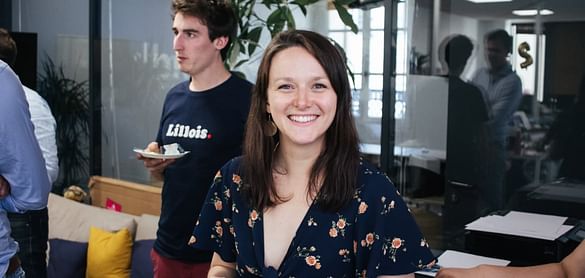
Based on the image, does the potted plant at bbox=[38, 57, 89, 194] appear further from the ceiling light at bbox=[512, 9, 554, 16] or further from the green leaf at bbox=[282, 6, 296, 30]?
the ceiling light at bbox=[512, 9, 554, 16]

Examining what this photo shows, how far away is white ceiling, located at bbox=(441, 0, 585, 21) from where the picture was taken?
295cm

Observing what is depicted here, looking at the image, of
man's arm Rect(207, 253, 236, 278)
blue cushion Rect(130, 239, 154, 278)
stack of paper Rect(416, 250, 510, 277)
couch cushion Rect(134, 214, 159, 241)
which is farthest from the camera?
couch cushion Rect(134, 214, 159, 241)

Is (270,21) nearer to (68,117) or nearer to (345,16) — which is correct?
(345,16)

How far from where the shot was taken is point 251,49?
11.6 feet

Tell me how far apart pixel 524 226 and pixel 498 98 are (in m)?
1.05

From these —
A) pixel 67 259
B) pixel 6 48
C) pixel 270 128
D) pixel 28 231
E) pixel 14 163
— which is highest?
pixel 6 48

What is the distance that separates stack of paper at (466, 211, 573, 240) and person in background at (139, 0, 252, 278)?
85cm

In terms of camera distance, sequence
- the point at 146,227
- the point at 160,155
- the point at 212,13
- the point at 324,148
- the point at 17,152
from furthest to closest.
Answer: the point at 146,227 → the point at 212,13 → the point at 160,155 → the point at 17,152 → the point at 324,148

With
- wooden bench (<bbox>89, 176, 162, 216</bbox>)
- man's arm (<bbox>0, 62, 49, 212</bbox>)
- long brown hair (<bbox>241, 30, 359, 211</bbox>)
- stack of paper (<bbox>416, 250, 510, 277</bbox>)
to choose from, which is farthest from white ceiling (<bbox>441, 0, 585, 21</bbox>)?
wooden bench (<bbox>89, 176, 162, 216</bbox>)

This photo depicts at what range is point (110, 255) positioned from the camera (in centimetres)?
412

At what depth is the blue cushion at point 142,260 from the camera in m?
4.04

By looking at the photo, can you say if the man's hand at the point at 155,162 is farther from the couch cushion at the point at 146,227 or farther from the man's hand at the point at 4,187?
the couch cushion at the point at 146,227

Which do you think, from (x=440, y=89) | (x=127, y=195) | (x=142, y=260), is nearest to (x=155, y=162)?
(x=440, y=89)

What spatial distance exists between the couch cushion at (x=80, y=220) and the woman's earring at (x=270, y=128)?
2.62 m
